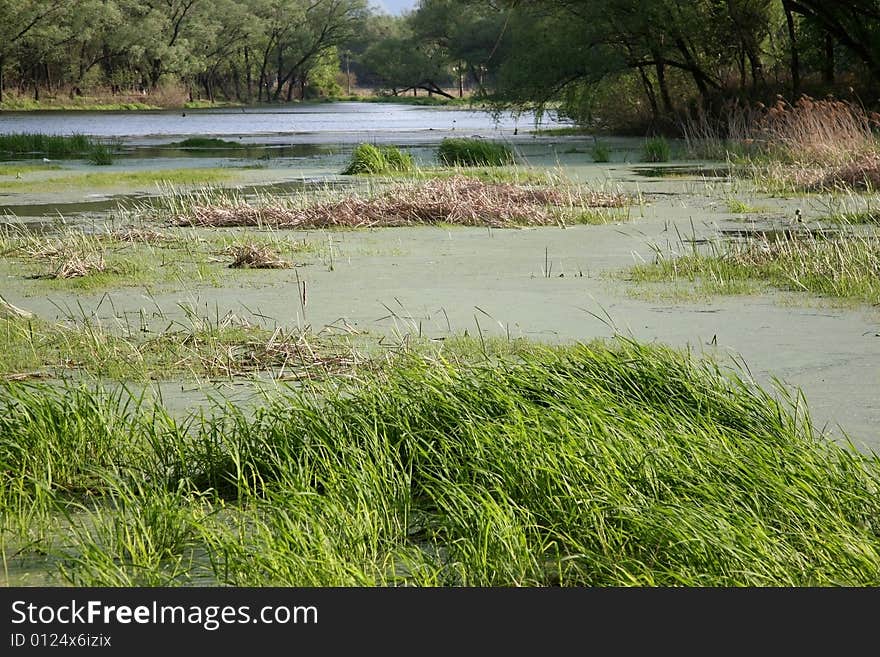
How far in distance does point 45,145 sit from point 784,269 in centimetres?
1882

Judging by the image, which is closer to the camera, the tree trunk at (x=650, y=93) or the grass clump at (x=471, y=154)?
the grass clump at (x=471, y=154)

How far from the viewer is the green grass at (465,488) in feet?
9.32

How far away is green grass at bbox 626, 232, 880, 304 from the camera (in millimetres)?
6980

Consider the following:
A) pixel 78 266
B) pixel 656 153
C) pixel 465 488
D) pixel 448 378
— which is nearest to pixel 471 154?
pixel 656 153

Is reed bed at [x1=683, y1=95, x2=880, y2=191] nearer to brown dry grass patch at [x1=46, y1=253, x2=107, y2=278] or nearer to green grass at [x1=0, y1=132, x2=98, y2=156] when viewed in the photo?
brown dry grass patch at [x1=46, y1=253, x2=107, y2=278]

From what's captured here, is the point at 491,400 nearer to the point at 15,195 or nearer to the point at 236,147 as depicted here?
the point at 15,195

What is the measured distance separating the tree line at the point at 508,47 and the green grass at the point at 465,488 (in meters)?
1.15

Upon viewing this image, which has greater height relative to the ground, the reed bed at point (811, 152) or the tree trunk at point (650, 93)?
the tree trunk at point (650, 93)

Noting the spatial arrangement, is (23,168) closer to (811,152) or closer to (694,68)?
(811,152)

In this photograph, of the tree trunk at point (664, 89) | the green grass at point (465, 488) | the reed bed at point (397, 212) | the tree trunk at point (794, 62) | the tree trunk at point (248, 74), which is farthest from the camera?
the tree trunk at point (248, 74)

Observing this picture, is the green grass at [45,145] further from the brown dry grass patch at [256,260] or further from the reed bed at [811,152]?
the brown dry grass patch at [256,260]

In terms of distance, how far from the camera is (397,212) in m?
11.2

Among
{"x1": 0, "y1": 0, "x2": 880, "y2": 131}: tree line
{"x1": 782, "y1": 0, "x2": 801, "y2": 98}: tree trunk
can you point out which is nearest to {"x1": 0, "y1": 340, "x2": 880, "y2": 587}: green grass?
{"x1": 0, "y1": 0, "x2": 880, "y2": 131}: tree line

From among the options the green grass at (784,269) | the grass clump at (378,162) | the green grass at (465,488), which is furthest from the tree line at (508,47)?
the grass clump at (378,162)
